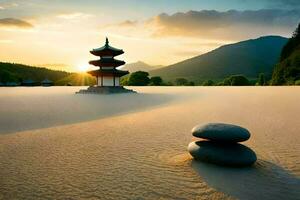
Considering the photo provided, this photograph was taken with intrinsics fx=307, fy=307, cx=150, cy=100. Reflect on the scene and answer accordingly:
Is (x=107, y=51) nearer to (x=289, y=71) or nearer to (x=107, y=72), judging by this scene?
(x=107, y=72)

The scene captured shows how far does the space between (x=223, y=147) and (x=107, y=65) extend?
1459 inches

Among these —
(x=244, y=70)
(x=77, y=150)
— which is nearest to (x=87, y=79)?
(x=244, y=70)

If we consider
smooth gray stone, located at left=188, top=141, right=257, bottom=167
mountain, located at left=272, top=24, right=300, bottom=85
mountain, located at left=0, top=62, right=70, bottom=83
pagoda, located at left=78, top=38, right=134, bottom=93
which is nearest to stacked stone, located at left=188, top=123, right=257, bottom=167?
smooth gray stone, located at left=188, top=141, right=257, bottom=167

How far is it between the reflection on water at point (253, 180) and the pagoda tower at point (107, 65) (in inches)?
1429

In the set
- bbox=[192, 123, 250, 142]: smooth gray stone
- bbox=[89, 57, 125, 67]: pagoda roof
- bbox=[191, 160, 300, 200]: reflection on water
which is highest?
bbox=[89, 57, 125, 67]: pagoda roof

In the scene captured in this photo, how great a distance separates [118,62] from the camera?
1673 inches

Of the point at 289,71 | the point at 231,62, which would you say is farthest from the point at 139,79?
the point at 231,62

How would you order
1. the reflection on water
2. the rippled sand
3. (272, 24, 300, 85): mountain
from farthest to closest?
(272, 24, 300, 85): mountain < the rippled sand < the reflection on water

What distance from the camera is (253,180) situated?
5.91 metres

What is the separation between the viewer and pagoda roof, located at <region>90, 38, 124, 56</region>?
138ft

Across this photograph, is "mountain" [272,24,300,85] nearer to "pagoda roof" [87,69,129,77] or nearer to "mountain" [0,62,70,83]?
"pagoda roof" [87,69,129,77]

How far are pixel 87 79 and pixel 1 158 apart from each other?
104 metres

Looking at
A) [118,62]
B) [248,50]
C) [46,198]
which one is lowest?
[46,198]

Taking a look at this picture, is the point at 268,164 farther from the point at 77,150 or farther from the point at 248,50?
the point at 248,50
